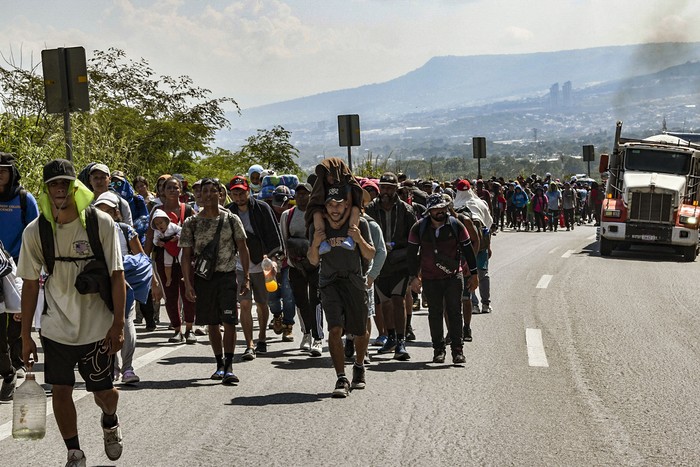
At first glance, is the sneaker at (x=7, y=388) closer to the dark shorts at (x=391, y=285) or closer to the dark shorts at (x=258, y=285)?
the dark shorts at (x=258, y=285)

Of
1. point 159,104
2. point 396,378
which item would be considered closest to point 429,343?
point 396,378

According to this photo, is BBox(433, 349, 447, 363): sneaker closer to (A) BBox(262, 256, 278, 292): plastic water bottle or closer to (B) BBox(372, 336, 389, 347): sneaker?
(B) BBox(372, 336, 389, 347): sneaker

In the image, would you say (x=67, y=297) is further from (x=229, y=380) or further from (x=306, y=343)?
(x=306, y=343)

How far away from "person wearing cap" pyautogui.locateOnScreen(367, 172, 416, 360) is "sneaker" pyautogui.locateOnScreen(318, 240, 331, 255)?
2336mm

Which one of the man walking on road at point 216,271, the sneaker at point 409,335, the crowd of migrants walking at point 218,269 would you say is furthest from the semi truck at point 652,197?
the man walking on road at point 216,271

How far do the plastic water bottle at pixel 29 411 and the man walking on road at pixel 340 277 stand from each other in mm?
2971

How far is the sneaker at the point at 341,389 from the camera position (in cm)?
844

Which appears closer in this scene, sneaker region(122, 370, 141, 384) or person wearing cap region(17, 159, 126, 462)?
person wearing cap region(17, 159, 126, 462)

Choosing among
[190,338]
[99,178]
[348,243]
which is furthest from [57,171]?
[190,338]

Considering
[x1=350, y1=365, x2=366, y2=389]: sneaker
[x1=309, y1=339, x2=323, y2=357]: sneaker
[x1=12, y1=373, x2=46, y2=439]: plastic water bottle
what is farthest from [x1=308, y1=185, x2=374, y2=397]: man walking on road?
[x1=12, y1=373, x2=46, y2=439]: plastic water bottle

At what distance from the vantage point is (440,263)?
33.9ft

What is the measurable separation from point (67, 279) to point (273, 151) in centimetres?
2538

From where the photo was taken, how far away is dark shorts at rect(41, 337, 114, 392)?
6.09m

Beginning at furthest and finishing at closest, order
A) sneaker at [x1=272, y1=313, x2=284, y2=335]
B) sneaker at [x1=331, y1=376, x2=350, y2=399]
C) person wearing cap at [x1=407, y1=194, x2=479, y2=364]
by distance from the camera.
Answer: sneaker at [x1=272, y1=313, x2=284, y2=335]
person wearing cap at [x1=407, y1=194, x2=479, y2=364]
sneaker at [x1=331, y1=376, x2=350, y2=399]
